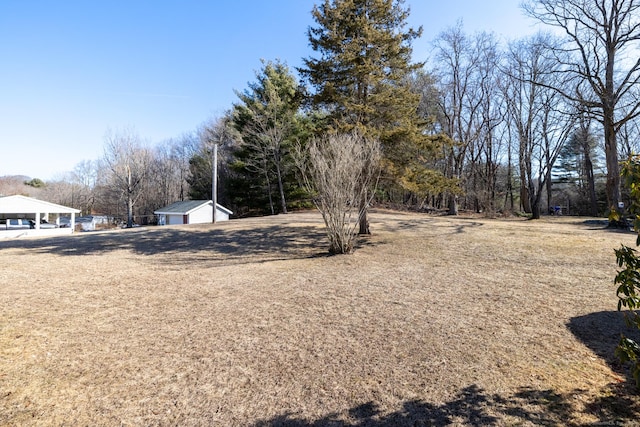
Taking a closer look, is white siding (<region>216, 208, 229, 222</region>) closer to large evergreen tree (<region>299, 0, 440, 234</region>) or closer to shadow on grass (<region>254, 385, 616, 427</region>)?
large evergreen tree (<region>299, 0, 440, 234</region>)

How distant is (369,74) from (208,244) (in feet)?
23.9

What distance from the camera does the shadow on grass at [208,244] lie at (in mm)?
8836

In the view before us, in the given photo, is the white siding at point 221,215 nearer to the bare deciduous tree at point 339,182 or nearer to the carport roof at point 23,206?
the carport roof at point 23,206

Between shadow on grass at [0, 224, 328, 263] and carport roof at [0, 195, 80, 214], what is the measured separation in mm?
13280

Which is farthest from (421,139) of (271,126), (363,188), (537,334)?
(271,126)

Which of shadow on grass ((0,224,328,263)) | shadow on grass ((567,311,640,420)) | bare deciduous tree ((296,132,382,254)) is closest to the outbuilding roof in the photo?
shadow on grass ((0,224,328,263))

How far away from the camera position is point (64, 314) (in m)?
4.40

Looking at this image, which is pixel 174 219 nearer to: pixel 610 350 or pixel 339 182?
pixel 339 182

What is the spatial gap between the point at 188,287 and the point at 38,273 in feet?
11.4

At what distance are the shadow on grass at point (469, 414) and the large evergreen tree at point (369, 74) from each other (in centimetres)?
733

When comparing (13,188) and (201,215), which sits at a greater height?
(13,188)

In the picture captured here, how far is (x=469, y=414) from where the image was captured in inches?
94.7

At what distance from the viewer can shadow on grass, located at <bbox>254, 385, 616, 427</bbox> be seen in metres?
2.33

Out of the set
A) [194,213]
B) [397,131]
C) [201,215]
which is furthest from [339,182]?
[201,215]
